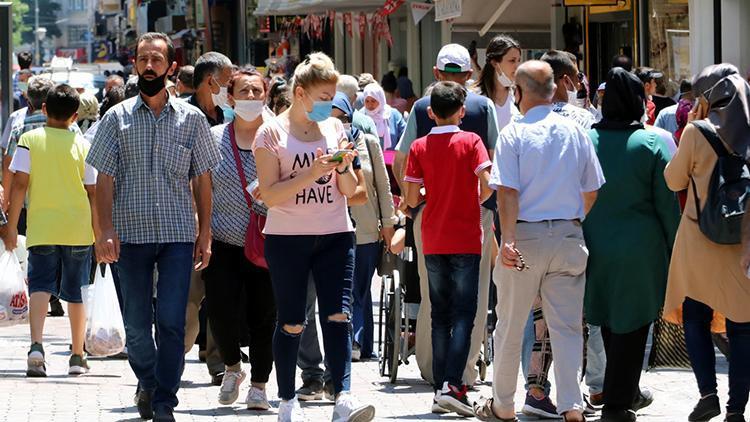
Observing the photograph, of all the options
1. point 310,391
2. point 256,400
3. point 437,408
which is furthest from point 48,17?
point 437,408

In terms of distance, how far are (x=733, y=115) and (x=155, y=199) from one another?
9.52 feet

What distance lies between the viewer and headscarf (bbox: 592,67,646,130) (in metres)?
7.85

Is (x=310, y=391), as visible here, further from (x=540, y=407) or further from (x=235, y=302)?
(x=540, y=407)

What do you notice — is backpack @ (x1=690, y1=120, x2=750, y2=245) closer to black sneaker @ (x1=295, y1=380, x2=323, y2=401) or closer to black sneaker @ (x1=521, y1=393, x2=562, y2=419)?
black sneaker @ (x1=521, y1=393, x2=562, y2=419)

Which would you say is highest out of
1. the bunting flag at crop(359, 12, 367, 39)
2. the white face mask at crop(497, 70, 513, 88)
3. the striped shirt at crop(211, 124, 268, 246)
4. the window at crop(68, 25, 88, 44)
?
the window at crop(68, 25, 88, 44)

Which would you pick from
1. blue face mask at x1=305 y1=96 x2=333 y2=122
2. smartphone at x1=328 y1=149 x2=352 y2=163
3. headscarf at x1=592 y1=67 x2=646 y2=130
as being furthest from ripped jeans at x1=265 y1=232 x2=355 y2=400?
headscarf at x1=592 y1=67 x2=646 y2=130

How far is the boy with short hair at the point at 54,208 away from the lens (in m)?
10.3

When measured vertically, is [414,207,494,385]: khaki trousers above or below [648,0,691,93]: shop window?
below

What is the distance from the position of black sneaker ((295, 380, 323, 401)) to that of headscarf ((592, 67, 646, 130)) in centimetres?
250

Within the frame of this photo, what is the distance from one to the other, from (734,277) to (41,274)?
4757mm

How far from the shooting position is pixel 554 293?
7676 millimetres

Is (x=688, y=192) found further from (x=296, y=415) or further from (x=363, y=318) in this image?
(x=363, y=318)

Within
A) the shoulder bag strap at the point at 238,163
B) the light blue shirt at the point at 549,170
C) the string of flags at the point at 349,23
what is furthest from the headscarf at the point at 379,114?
the string of flags at the point at 349,23

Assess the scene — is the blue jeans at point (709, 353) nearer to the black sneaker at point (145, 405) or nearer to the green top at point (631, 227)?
the green top at point (631, 227)
